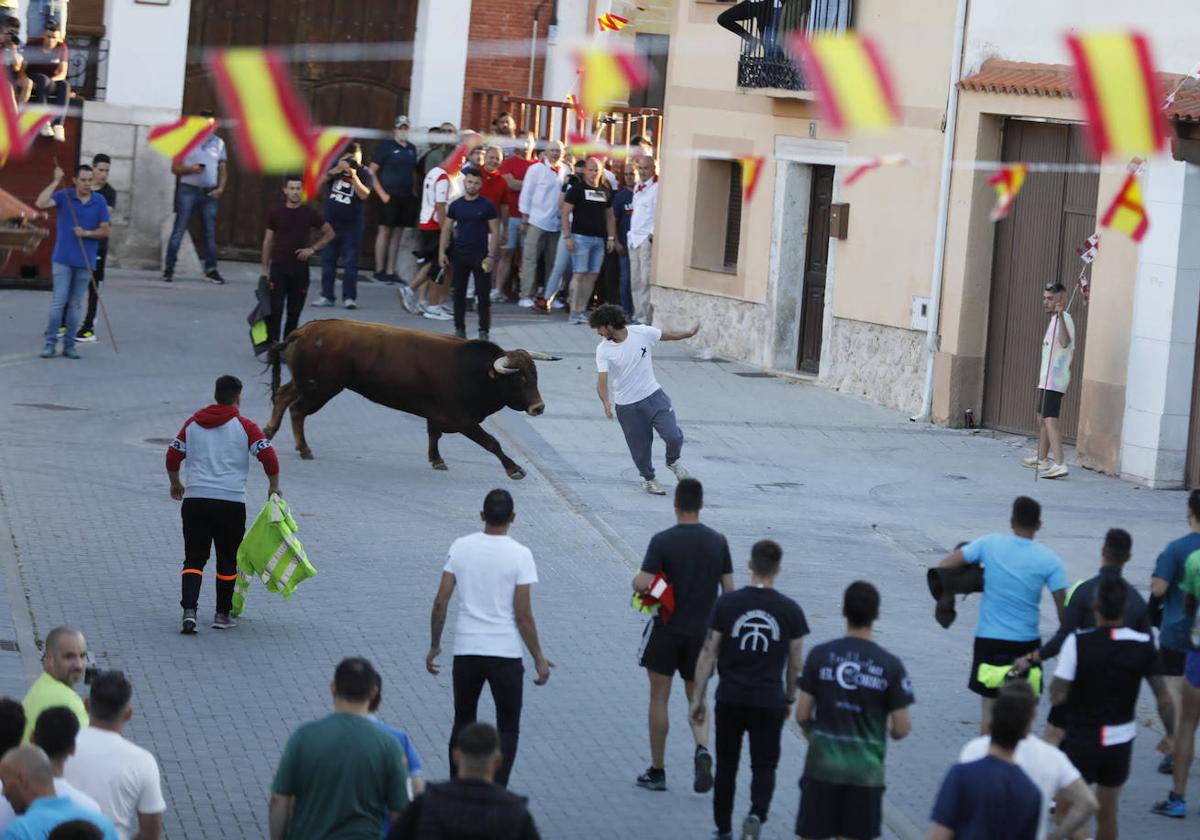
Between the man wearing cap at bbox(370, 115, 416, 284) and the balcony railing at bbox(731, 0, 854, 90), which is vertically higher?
the balcony railing at bbox(731, 0, 854, 90)

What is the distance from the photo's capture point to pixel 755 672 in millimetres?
8453

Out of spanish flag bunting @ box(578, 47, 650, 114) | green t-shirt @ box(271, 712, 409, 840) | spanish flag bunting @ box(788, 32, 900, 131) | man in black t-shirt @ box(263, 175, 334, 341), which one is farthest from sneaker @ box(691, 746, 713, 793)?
man in black t-shirt @ box(263, 175, 334, 341)

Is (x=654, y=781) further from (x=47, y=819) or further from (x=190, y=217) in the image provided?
(x=190, y=217)

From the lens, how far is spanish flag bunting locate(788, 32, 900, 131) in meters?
10.2

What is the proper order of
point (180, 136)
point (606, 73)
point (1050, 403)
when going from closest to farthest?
point (180, 136) < point (606, 73) < point (1050, 403)

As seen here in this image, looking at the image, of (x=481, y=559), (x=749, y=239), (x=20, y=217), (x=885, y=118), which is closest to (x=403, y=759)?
(x=481, y=559)

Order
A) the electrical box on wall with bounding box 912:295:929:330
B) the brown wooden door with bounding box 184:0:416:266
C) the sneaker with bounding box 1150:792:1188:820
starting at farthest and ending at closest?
the brown wooden door with bounding box 184:0:416:266, the electrical box on wall with bounding box 912:295:929:330, the sneaker with bounding box 1150:792:1188:820

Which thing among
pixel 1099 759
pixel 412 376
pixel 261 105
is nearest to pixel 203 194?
pixel 412 376

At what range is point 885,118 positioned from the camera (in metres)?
10.2

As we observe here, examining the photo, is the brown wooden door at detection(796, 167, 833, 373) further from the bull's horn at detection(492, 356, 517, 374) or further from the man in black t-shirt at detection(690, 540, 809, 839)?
the man in black t-shirt at detection(690, 540, 809, 839)

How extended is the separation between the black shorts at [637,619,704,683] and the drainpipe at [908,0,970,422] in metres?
10.8

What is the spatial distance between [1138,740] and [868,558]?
149 inches

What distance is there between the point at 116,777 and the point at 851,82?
5479 millimetres

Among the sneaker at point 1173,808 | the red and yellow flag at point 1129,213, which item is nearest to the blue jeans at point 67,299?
the red and yellow flag at point 1129,213
